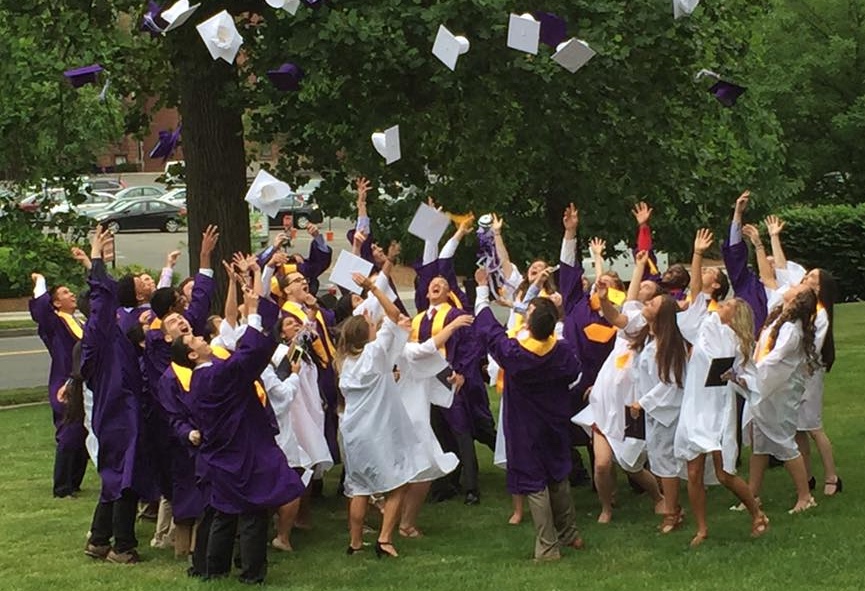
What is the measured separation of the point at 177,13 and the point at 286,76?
1.00 m

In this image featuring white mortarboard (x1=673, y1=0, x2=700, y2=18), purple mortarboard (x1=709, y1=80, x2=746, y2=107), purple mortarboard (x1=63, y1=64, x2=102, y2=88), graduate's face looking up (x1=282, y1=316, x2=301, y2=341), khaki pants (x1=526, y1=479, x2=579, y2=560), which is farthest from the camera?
purple mortarboard (x1=709, y1=80, x2=746, y2=107)

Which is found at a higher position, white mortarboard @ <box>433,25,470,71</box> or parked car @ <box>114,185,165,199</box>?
white mortarboard @ <box>433,25,470,71</box>

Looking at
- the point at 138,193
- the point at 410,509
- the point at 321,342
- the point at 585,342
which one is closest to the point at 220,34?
the point at 321,342

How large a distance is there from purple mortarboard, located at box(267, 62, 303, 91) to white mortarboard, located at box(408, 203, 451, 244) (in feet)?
5.50

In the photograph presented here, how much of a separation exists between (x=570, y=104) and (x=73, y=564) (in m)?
5.89

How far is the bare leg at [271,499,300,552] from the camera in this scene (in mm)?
8336

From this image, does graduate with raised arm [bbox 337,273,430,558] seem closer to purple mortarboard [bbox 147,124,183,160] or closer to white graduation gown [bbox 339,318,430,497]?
white graduation gown [bbox 339,318,430,497]

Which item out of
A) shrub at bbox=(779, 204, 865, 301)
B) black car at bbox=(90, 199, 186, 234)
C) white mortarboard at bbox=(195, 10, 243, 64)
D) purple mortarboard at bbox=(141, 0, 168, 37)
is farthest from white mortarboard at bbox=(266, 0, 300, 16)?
black car at bbox=(90, 199, 186, 234)

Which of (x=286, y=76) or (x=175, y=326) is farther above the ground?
(x=286, y=76)

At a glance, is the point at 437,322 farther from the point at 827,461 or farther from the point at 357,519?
the point at 827,461

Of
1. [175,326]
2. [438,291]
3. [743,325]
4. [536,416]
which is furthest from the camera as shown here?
[438,291]

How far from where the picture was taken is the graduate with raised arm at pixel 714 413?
782 cm

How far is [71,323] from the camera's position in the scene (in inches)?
396

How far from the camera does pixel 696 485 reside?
7914 mm
